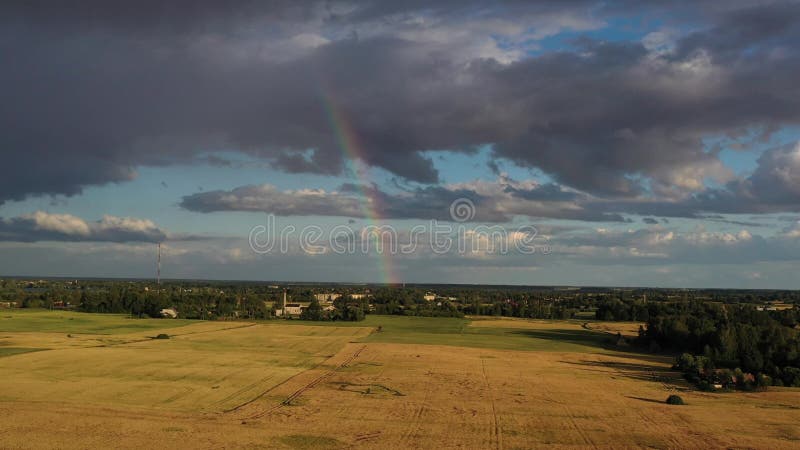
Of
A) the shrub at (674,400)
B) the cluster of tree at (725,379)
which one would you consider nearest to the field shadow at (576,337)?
the cluster of tree at (725,379)

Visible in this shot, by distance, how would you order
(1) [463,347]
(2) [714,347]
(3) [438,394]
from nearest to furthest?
(3) [438,394] < (2) [714,347] < (1) [463,347]

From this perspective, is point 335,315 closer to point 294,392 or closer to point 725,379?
point 725,379

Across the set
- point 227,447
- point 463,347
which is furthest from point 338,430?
point 463,347

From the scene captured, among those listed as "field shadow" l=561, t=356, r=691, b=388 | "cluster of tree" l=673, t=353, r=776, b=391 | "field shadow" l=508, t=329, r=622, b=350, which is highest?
"cluster of tree" l=673, t=353, r=776, b=391

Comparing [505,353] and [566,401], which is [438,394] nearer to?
[566,401]

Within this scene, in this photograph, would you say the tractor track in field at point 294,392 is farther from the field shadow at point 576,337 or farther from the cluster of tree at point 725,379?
the field shadow at point 576,337

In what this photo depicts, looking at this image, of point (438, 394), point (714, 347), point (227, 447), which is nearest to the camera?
point (227, 447)

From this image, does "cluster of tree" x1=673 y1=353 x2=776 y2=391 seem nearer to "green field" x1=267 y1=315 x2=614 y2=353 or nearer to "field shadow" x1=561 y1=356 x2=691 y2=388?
"field shadow" x1=561 y1=356 x2=691 y2=388

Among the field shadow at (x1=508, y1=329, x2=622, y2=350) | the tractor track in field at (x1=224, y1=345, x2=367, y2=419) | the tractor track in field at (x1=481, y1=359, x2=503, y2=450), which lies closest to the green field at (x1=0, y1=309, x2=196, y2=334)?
Result: the tractor track in field at (x1=224, y1=345, x2=367, y2=419)
